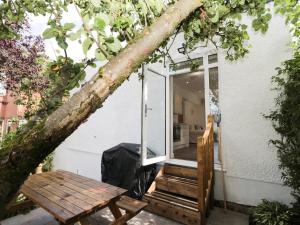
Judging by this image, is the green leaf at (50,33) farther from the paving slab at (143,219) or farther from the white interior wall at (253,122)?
the white interior wall at (253,122)

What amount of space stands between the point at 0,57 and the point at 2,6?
3.85 m

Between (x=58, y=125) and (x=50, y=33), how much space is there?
0.40m

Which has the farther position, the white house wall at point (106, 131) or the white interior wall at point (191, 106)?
the white interior wall at point (191, 106)

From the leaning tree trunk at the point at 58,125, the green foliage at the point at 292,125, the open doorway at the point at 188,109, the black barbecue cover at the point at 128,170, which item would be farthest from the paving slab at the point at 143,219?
the open doorway at the point at 188,109

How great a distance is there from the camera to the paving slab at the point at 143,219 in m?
3.37

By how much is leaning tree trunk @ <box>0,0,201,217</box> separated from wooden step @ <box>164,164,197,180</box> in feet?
11.9

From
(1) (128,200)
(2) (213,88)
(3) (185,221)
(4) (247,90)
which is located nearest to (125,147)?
(1) (128,200)

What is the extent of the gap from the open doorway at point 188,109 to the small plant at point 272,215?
4659 mm

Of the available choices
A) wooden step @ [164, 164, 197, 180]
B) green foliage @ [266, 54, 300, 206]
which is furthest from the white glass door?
green foliage @ [266, 54, 300, 206]

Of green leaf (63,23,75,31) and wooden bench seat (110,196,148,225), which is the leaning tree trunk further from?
wooden bench seat (110,196,148,225)

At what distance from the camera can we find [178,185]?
3.77 metres

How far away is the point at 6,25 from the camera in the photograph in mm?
1387

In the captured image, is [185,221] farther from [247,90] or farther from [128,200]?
[247,90]

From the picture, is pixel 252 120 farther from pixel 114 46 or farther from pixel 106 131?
pixel 106 131
